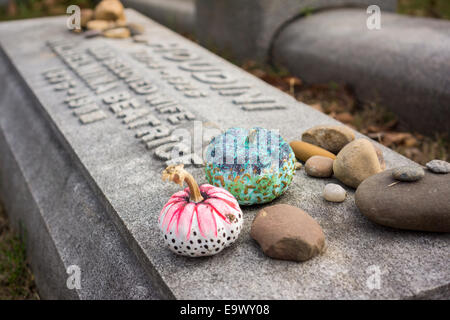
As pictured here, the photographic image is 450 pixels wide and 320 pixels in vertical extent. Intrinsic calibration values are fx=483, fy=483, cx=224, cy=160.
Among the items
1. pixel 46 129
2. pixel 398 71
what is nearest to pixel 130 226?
pixel 46 129

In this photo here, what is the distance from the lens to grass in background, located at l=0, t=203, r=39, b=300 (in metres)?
2.71

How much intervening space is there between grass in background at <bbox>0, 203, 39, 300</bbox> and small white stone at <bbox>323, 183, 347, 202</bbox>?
1717mm

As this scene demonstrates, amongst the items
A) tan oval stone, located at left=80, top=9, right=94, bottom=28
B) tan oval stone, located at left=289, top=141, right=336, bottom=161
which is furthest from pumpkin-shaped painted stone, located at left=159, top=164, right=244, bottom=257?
tan oval stone, located at left=80, top=9, right=94, bottom=28

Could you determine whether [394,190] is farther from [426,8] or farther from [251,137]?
[426,8]

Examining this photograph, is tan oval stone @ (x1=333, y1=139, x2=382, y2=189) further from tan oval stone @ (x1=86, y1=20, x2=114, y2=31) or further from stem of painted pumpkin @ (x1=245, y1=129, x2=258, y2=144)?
tan oval stone @ (x1=86, y1=20, x2=114, y2=31)

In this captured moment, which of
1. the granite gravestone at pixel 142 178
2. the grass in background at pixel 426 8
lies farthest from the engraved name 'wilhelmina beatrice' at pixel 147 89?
the grass in background at pixel 426 8

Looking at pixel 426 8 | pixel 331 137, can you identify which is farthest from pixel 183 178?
pixel 426 8

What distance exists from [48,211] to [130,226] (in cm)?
97

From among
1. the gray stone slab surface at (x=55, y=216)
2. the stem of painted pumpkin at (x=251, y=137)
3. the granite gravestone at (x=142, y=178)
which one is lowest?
the gray stone slab surface at (x=55, y=216)

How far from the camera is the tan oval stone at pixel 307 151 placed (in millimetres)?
2406

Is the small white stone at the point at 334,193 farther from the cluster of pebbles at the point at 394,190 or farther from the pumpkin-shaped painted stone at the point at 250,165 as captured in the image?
the pumpkin-shaped painted stone at the point at 250,165

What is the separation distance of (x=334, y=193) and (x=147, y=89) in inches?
72.7

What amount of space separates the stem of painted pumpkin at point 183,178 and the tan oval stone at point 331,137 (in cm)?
93

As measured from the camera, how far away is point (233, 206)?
5.81 feet
